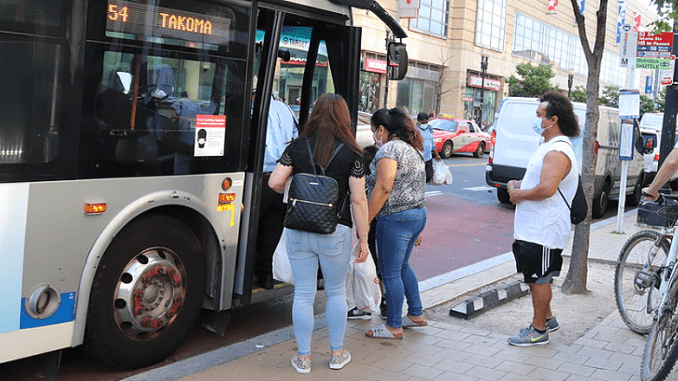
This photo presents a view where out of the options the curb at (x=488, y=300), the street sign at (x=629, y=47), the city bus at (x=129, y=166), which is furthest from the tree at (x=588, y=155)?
the street sign at (x=629, y=47)

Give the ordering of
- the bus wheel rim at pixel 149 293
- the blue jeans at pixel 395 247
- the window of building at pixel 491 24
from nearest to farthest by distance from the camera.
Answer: the bus wheel rim at pixel 149 293 < the blue jeans at pixel 395 247 < the window of building at pixel 491 24

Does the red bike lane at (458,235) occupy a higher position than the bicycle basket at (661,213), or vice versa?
the bicycle basket at (661,213)

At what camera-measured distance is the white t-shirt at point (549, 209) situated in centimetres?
554

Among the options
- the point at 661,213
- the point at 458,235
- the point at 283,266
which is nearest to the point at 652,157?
the point at 458,235

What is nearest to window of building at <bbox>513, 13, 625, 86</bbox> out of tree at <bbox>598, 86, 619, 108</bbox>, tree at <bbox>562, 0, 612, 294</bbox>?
tree at <bbox>598, 86, 619, 108</bbox>

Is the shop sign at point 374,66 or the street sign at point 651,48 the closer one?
the street sign at point 651,48

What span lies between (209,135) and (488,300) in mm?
3147

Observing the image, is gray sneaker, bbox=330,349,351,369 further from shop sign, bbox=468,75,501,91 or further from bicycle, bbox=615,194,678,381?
shop sign, bbox=468,75,501,91

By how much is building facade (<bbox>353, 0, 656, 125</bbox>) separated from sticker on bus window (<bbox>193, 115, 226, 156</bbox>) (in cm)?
3323

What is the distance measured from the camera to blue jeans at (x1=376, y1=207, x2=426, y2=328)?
570 cm

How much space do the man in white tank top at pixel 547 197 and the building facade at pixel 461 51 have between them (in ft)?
108

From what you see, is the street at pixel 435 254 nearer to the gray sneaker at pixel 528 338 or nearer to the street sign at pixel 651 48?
the gray sneaker at pixel 528 338

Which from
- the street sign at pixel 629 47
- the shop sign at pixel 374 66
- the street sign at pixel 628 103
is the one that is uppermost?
the shop sign at pixel 374 66

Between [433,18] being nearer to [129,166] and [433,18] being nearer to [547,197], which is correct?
[547,197]
